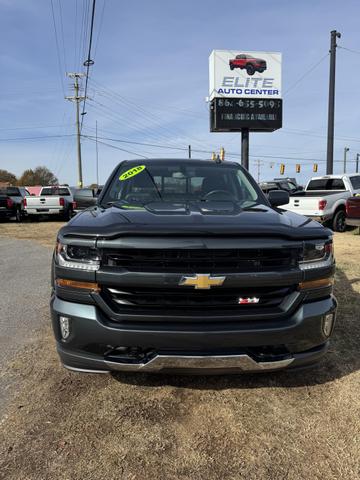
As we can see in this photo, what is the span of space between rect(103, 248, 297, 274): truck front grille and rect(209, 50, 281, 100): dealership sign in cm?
2238

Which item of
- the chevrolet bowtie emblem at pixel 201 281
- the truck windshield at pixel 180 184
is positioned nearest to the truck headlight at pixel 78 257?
the chevrolet bowtie emblem at pixel 201 281

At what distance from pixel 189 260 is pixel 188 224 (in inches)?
9.7

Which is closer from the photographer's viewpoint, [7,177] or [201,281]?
[201,281]

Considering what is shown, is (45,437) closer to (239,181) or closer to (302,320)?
(302,320)

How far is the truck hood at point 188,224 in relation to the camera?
2617 mm

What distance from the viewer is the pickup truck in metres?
2.56

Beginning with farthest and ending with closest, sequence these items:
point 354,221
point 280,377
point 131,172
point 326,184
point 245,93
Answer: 1. point 245,93
2. point 326,184
3. point 354,221
4. point 131,172
5. point 280,377

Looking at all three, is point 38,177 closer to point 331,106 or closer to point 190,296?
point 331,106

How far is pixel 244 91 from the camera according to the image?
23.8 m

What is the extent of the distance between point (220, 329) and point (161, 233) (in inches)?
26.6

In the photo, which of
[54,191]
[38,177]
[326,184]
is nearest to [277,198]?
[326,184]

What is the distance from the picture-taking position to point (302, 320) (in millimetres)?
2674

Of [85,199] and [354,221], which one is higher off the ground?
[85,199]

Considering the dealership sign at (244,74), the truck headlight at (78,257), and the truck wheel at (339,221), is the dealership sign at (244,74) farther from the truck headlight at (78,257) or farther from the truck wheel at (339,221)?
the truck headlight at (78,257)
